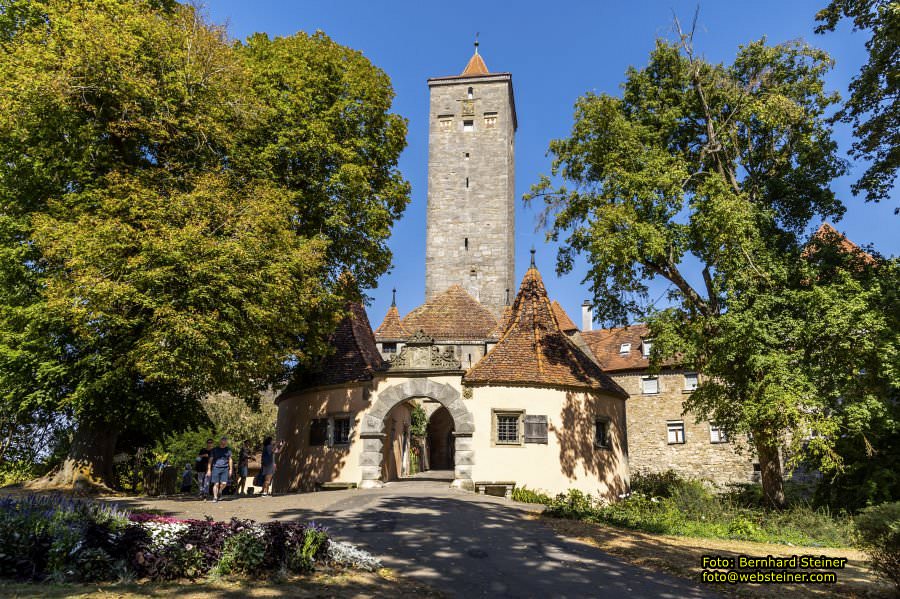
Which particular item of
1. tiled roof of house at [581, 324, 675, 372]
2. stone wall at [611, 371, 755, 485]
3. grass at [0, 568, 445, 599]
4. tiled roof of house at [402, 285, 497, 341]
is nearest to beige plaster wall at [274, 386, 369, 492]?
tiled roof of house at [402, 285, 497, 341]

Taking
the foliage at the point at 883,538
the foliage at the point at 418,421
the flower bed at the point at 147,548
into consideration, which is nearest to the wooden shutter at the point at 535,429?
the foliage at the point at 418,421

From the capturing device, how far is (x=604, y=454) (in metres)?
19.5

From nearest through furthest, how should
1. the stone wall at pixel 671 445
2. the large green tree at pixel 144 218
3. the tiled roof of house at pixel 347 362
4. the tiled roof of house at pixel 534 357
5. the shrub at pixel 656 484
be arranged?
the large green tree at pixel 144 218, the tiled roof of house at pixel 534 357, the tiled roof of house at pixel 347 362, the shrub at pixel 656 484, the stone wall at pixel 671 445

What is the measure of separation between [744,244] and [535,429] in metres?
7.71

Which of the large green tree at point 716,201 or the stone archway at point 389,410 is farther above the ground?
the large green tree at point 716,201

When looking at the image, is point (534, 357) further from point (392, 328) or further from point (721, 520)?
point (392, 328)

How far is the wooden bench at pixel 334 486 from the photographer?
1898 cm

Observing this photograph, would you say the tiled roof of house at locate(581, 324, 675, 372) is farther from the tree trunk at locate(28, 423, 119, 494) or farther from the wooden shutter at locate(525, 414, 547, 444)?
the tree trunk at locate(28, 423, 119, 494)

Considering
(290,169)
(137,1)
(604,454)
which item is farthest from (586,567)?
(137,1)

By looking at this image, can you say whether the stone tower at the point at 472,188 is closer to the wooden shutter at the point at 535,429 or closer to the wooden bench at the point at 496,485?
the wooden shutter at the point at 535,429

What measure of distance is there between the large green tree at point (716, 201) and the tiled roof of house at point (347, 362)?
7.33 meters

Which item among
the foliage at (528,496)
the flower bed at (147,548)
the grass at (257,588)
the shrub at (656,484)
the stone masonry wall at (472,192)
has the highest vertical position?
the stone masonry wall at (472,192)

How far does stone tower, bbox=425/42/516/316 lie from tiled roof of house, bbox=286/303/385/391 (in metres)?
15.4

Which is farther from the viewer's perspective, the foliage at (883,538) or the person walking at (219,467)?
the person walking at (219,467)
